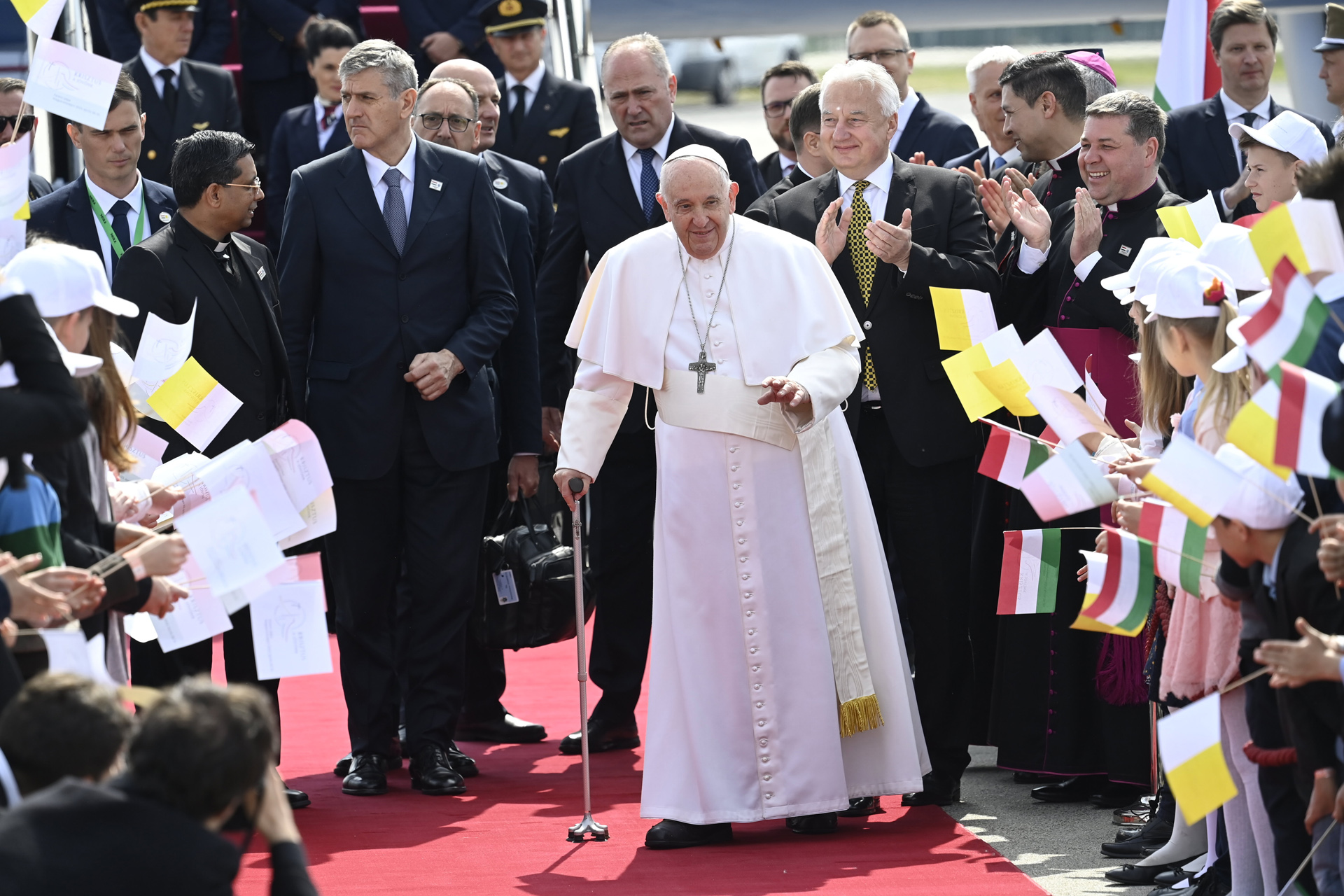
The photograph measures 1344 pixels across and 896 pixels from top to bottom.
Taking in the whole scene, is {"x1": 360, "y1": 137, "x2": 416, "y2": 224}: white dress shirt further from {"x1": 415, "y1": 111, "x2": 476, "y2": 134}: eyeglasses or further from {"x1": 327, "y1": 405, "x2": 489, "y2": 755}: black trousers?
{"x1": 415, "y1": 111, "x2": 476, "y2": 134}: eyeglasses

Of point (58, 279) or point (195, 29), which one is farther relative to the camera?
point (195, 29)

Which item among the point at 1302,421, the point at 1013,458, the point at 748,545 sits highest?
the point at 1302,421

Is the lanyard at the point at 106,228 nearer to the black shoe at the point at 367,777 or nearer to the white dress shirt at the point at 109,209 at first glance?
the white dress shirt at the point at 109,209

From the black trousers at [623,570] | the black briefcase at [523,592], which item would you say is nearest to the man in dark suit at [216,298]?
the black briefcase at [523,592]

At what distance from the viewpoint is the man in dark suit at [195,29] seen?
9.36 meters

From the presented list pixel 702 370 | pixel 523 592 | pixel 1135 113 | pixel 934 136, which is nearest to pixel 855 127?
pixel 1135 113

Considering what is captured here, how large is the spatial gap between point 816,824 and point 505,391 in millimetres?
2032

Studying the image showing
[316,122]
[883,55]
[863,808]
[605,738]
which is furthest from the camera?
[316,122]

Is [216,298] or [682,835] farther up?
[216,298]

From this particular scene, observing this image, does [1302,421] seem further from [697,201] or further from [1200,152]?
[1200,152]

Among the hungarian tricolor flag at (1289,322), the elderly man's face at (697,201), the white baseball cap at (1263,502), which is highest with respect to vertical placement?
the elderly man's face at (697,201)

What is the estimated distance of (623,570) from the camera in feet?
21.9

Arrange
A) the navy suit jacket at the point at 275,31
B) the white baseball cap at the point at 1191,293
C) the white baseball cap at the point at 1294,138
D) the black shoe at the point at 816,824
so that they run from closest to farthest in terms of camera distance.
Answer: the white baseball cap at the point at 1191,293 → the white baseball cap at the point at 1294,138 → the black shoe at the point at 816,824 → the navy suit jacket at the point at 275,31

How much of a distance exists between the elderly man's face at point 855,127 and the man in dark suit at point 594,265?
1154 millimetres
